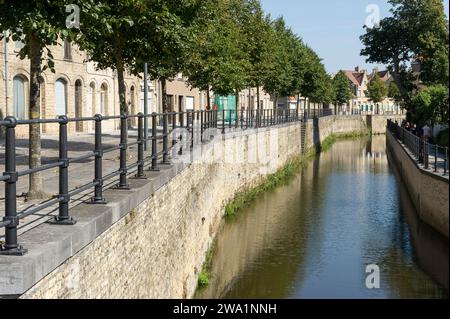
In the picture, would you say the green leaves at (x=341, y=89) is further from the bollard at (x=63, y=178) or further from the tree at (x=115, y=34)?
the bollard at (x=63, y=178)

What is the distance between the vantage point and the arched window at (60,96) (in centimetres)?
2703

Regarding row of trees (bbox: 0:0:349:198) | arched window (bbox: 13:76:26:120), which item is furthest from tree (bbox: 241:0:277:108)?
arched window (bbox: 13:76:26:120)

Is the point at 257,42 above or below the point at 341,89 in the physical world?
below

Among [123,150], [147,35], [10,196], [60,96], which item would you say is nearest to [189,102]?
[60,96]

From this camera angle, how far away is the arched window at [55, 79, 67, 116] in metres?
27.0

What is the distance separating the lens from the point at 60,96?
27344 millimetres

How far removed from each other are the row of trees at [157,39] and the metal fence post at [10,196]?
10.0 ft

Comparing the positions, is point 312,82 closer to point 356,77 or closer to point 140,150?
point 140,150

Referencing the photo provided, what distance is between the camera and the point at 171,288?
32.0 feet

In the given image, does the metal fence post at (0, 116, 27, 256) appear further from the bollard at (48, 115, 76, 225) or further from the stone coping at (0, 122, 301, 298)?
the bollard at (48, 115, 76, 225)

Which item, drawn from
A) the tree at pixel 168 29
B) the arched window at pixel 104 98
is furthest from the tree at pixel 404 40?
the tree at pixel 168 29

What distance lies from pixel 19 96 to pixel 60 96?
122 inches

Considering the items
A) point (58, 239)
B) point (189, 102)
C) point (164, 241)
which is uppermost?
point (189, 102)

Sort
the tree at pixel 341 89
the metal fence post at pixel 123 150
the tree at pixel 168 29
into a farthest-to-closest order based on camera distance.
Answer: the tree at pixel 341 89
the tree at pixel 168 29
the metal fence post at pixel 123 150
